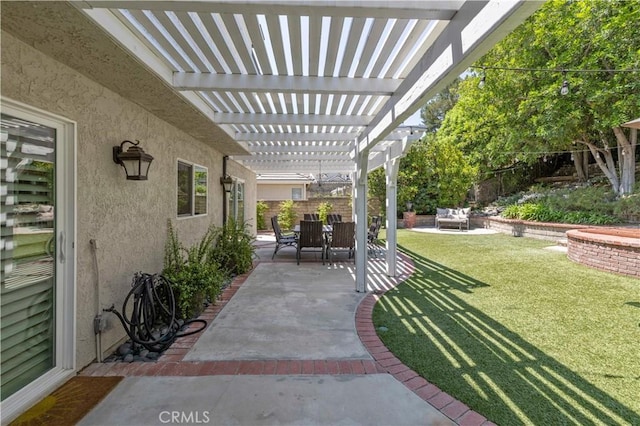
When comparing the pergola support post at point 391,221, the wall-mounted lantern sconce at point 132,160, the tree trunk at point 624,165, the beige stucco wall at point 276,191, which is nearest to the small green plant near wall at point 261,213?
the beige stucco wall at point 276,191

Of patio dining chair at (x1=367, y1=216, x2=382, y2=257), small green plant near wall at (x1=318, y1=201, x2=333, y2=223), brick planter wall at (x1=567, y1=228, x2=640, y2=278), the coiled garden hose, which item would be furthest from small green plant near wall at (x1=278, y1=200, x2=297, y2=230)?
the coiled garden hose

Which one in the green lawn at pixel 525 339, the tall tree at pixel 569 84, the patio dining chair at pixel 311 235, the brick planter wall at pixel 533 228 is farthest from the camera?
the tall tree at pixel 569 84

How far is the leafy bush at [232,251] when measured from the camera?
19.4ft

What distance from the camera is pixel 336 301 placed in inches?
175

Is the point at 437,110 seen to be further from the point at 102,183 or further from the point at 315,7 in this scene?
the point at 102,183

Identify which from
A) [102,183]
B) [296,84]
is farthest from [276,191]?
[102,183]

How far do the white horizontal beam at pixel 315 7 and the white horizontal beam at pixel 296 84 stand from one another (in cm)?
126

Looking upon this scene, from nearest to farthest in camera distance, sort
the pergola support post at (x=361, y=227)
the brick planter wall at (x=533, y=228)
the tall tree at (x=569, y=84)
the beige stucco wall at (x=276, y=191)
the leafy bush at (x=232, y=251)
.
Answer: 1. the pergola support post at (x=361, y=227)
2. the leafy bush at (x=232, y=251)
3. the brick planter wall at (x=533, y=228)
4. the tall tree at (x=569, y=84)
5. the beige stucco wall at (x=276, y=191)

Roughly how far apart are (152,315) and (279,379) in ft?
5.43

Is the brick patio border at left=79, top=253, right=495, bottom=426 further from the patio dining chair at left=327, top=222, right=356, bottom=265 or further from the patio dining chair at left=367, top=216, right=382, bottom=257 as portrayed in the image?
the patio dining chair at left=367, top=216, right=382, bottom=257

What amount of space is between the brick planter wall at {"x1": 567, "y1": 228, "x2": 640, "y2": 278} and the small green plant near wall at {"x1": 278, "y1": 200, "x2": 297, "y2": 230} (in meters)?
9.90

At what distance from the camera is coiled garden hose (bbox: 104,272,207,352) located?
118 inches

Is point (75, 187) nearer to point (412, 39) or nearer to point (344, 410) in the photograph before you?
point (344, 410)

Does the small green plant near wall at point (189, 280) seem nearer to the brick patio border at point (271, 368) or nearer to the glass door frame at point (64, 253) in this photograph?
A: the brick patio border at point (271, 368)
